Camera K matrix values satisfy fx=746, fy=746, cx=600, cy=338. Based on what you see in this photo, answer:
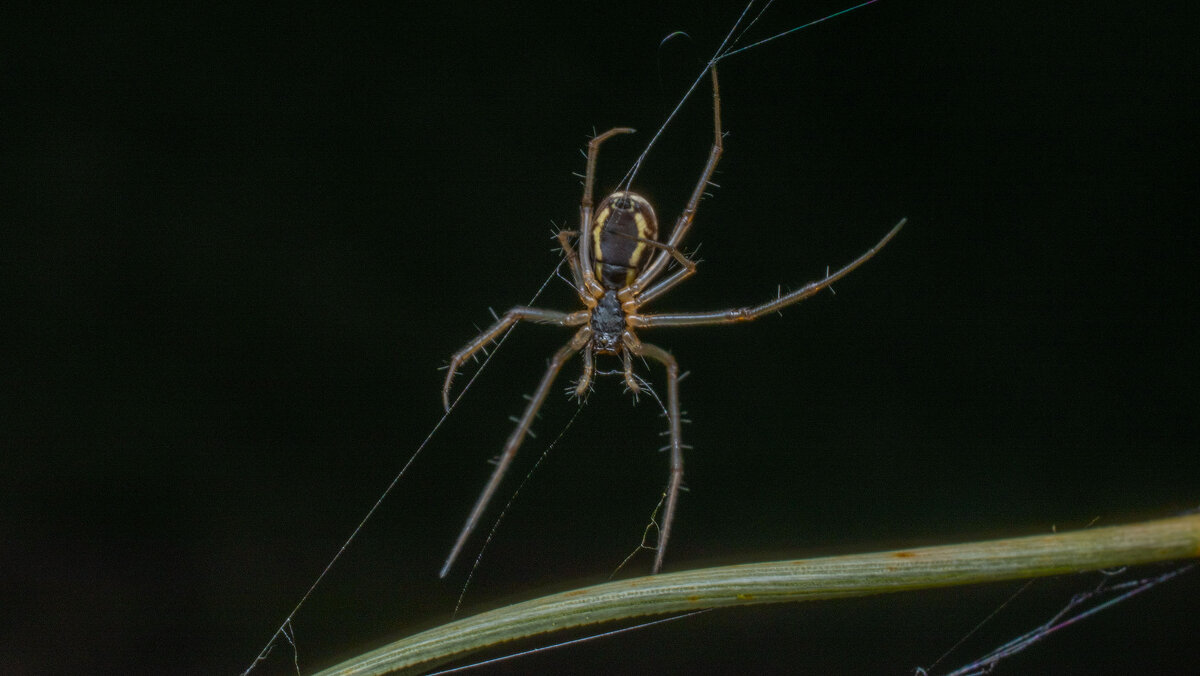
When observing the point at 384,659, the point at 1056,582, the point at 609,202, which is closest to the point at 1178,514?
the point at 384,659

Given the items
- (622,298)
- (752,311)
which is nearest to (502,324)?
(622,298)

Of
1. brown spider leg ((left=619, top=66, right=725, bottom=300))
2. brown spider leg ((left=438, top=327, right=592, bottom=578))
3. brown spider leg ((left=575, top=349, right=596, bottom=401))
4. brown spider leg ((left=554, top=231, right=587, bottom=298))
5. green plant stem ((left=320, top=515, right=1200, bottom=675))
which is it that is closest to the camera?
green plant stem ((left=320, top=515, right=1200, bottom=675))

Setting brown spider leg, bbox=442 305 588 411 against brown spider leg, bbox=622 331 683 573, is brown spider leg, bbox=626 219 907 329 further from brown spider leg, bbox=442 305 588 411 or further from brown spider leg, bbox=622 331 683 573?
brown spider leg, bbox=442 305 588 411

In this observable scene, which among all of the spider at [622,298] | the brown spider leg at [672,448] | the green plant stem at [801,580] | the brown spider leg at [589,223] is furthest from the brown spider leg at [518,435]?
the green plant stem at [801,580]

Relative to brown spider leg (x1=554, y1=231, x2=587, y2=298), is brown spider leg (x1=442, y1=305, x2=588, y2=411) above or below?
below

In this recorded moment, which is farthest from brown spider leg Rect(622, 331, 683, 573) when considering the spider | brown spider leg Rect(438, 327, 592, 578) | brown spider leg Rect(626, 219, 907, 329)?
brown spider leg Rect(438, 327, 592, 578)

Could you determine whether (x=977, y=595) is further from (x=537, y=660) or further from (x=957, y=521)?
(x=537, y=660)

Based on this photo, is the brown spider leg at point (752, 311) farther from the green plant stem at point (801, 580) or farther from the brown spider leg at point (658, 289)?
the green plant stem at point (801, 580)
